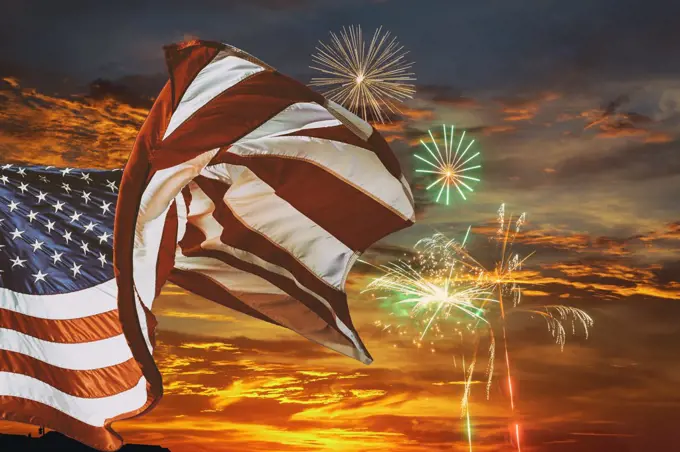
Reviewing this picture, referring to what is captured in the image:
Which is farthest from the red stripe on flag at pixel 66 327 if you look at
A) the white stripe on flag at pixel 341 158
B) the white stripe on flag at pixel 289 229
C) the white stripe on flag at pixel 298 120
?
the white stripe on flag at pixel 298 120

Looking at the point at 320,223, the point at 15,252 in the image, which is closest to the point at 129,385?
the point at 15,252

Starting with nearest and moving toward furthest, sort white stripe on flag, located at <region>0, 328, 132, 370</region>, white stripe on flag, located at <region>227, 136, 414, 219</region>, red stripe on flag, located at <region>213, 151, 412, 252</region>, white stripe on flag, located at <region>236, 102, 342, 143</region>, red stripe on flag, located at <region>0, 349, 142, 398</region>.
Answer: white stripe on flag, located at <region>236, 102, 342, 143</region> < red stripe on flag, located at <region>0, 349, 142, 398</region> < white stripe on flag, located at <region>0, 328, 132, 370</region> < white stripe on flag, located at <region>227, 136, 414, 219</region> < red stripe on flag, located at <region>213, 151, 412, 252</region>

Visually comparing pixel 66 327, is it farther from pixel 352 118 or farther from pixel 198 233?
pixel 352 118

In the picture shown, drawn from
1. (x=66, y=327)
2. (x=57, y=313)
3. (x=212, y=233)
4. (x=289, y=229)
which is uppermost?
(x=289, y=229)

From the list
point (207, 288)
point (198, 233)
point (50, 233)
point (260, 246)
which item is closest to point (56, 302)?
point (50, 233)

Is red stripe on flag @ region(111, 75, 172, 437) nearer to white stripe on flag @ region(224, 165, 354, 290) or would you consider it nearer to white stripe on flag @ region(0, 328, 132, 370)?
white stripe on flag @ region(0, 328, 132, 370)

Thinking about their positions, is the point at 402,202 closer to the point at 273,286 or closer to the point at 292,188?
the point at 292,188

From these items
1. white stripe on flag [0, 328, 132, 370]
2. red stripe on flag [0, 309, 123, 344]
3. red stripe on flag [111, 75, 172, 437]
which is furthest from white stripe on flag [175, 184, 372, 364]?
red stripe on flag [111, 75, 172, 437]
